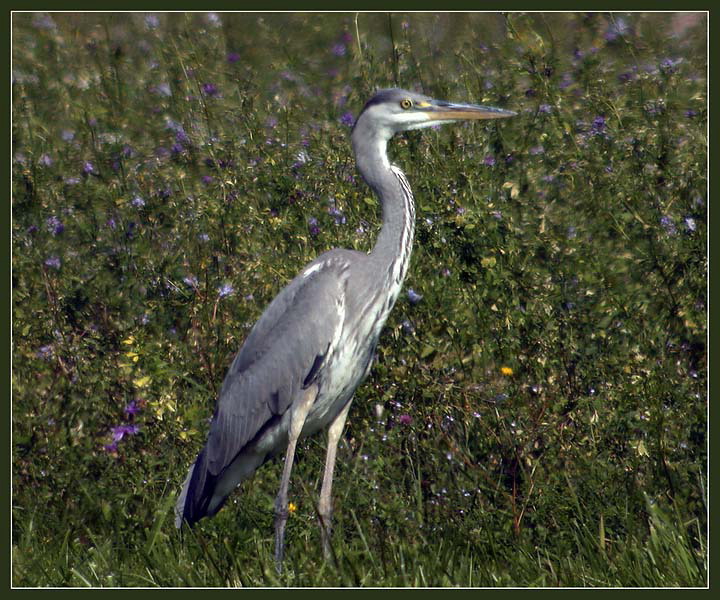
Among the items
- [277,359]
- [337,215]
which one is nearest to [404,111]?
[337,215]

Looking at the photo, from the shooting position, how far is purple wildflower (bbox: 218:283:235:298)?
510cm

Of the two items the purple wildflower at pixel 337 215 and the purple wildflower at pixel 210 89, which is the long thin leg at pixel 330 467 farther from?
the purple wildflower at pixel 210 89

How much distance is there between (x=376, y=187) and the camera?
4797mm

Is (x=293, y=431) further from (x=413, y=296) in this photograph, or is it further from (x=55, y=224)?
(x=55, y=224)

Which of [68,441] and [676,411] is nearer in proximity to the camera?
[676,411]

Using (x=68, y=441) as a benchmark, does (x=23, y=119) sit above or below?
above

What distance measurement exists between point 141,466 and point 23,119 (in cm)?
A: 166

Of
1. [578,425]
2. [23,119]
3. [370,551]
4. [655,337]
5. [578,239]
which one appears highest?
[23,119]

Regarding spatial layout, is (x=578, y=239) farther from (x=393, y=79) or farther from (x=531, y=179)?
(x=393, y=79)

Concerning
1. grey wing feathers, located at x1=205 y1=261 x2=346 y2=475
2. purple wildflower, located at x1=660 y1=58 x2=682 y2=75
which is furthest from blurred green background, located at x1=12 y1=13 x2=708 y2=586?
grey wing feathers, located at x1=205 y1=261 x2=346 y2=475

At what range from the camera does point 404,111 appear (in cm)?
487

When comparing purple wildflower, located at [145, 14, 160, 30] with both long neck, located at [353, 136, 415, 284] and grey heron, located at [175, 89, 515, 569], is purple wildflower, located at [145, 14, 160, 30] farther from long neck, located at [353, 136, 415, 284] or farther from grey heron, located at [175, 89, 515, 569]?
long neck, located at [353, 136, 415, 284]

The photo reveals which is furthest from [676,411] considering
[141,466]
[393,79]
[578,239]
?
[141,466]

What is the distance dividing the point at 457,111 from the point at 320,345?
3.64 feet
